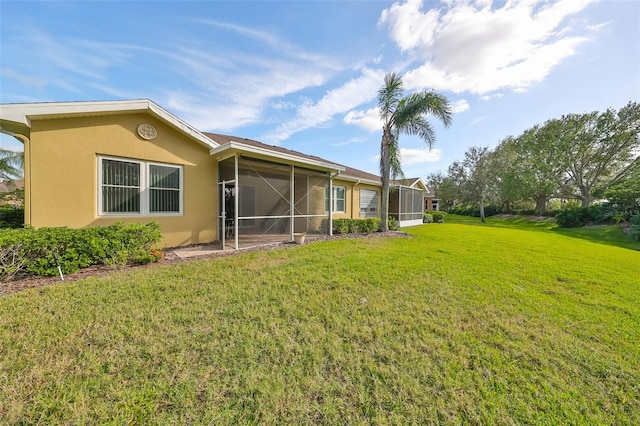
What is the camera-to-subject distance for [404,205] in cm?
1655

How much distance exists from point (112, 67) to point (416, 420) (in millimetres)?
11956

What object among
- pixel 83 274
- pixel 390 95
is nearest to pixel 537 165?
pixel 390 95

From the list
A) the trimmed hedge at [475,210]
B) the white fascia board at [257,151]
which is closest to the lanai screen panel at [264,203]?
the white fascia board at [257,151]

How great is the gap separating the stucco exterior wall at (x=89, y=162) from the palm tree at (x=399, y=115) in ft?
26.5

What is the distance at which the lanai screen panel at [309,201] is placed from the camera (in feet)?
37.6

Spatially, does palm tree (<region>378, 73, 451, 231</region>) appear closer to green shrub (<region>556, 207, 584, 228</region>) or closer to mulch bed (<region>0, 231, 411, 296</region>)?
mulch bed (<region>0, 231, 411, 296</region>)

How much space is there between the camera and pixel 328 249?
746 centimetres

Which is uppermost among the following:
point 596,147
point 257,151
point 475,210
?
point 596,147

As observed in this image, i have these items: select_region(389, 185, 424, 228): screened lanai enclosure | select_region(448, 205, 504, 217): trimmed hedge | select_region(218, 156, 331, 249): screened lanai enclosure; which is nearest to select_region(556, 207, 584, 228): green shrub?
select_region(389, 185, 424, 228): screened lanai enclosure

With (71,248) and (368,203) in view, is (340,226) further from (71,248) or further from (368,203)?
(71,248)

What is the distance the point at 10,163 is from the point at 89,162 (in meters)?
16.8

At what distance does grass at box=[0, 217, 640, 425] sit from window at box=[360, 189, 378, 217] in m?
10.4

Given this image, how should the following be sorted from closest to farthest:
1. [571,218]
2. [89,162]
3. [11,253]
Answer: [11,253]
[89,162]
[571,218]

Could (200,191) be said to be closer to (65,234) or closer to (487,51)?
(65,234)
